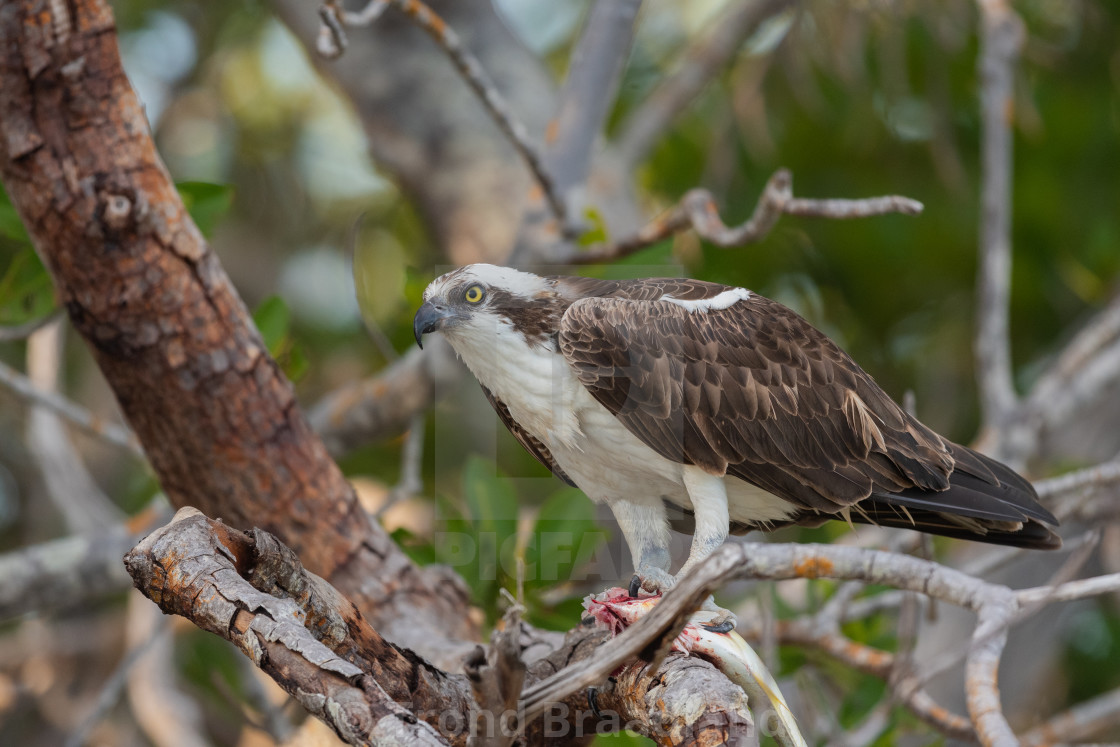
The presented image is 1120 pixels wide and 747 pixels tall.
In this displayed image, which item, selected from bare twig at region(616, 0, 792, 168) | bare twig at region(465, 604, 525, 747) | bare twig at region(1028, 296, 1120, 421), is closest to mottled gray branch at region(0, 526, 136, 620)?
bare twig at region(465, 604, 525, 747)

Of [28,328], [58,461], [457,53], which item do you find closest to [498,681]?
[457,53]

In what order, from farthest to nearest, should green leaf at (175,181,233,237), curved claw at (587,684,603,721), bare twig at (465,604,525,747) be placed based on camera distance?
green leaf at (175,181,233,237) < curved claw at (587,684,603,721) < bare twig at (465,604,525,747)

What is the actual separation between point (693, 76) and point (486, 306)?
147 inches

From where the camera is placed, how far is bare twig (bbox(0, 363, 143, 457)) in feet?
15.4

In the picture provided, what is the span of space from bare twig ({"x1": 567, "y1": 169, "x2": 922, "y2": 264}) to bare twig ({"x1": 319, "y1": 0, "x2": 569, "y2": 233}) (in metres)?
0.43

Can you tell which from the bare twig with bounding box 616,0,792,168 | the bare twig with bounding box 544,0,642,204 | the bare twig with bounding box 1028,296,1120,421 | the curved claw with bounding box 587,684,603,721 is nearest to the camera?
the curved claw with bounding box 587,684,603,721

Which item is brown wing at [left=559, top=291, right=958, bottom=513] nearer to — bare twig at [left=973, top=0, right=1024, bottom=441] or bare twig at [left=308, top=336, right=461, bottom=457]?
bare twig at [left=308, top=336, right=461, bottom=457]

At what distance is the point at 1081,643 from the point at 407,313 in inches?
305

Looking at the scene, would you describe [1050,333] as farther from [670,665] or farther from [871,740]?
[670,665]

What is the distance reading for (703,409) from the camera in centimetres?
369

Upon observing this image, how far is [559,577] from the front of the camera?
4.71 metres

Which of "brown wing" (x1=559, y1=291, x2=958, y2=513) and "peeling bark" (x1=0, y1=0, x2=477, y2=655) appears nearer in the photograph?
"peeling bark" (x1=0, y1=0, x2=477, y2=655)

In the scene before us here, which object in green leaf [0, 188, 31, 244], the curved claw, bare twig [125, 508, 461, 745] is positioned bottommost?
the curved claw

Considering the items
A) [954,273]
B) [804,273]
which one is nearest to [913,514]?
[804,273]
